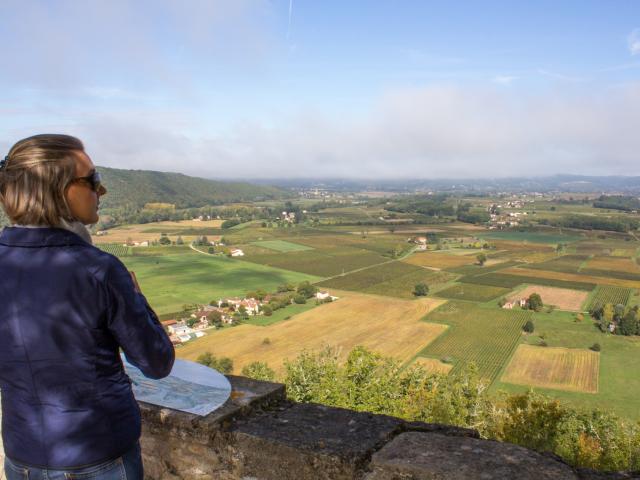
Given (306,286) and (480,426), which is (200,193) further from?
(480,426)

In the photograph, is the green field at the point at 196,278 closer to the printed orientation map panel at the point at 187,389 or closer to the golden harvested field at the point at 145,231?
the golden harvested field at the point at 145,231

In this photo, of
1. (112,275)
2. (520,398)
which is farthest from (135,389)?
(520,398)

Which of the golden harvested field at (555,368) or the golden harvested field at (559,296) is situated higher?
the golden harvested field at (559,296)

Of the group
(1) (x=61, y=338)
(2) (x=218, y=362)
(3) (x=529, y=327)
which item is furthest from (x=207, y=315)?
(1) (x=61, y=338)

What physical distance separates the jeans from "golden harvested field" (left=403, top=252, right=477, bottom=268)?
5750 centimetres

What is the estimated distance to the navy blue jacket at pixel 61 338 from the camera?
1443 mm

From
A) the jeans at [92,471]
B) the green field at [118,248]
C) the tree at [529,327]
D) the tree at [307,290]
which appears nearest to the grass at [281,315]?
the tree at [307,290]

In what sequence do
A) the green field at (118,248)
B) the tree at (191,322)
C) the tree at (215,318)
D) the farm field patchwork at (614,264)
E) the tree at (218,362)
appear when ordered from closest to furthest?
the tree at (218,362) → the tree at (191,322) → the tree at (215,318) → the farm field patchwork at (614,264) → the green field at (118,248)

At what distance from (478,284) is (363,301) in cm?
1342

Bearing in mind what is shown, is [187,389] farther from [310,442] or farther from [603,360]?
[603,360]

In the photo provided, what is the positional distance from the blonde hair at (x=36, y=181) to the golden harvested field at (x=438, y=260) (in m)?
57.7

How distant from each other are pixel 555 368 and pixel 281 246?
47.8m

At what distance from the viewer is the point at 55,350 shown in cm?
145

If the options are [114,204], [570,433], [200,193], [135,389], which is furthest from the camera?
[200,193]
